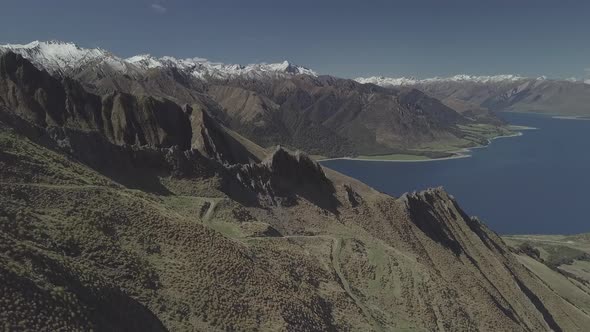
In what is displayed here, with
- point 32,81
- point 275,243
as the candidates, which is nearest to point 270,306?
point 275,243

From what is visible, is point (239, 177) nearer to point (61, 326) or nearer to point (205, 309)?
point (205, 309)

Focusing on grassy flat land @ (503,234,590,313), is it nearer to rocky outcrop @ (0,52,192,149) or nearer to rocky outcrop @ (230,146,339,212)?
rocky outcrop @ (230,146,339,212)

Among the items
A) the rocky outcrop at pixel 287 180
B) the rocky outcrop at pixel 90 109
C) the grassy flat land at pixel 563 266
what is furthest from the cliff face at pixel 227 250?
the rocky outcrop at pixel 90 109

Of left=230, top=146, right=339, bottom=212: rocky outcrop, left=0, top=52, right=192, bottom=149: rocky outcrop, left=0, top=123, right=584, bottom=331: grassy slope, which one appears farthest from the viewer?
left=0, top=52, right=192, bottom=149: rocky outcrop

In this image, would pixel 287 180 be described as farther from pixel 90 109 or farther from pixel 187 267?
pixel 90 109

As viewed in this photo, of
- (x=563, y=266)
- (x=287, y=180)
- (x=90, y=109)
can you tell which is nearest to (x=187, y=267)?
(x=287, y=180)

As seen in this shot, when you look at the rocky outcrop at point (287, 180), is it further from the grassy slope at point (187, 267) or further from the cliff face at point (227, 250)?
the grassy slope at point (187, 267)

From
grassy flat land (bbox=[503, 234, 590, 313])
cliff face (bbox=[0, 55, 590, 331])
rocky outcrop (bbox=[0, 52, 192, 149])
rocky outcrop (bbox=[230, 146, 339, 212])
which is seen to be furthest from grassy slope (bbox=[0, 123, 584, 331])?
rocky outcrop (bbox=[0, 52, 192, 149])

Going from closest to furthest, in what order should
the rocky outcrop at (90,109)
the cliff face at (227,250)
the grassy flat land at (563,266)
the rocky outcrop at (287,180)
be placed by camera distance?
the cliff face at (227,250) → the rocky outcrop at (287,180) → the grassy flat land at (563,266) → the rocky outcrop at (90,109)

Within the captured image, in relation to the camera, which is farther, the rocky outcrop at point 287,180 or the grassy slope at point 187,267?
the rocky outcrop at point 287,180
